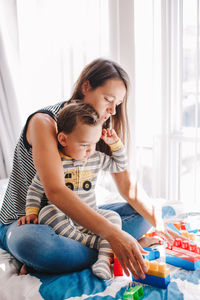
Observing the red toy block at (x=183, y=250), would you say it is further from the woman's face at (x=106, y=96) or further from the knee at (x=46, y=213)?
the woman's face at (x=106, y=96)

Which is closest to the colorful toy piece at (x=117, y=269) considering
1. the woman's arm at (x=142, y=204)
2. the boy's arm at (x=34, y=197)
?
the woman's arm at (x=142, y=204)

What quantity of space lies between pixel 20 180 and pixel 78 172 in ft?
0.89

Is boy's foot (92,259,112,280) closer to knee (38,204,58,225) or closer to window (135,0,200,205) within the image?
knee (38,204,58,225)

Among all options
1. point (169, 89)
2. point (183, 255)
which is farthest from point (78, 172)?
point (169, 89)

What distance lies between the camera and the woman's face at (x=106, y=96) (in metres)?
1.49

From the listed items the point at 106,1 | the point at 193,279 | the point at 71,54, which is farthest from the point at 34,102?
the point at 193,279

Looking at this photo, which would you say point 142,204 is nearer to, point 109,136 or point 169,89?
point 109,136

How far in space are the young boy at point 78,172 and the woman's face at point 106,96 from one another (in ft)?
0.23

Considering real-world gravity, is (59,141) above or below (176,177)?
above

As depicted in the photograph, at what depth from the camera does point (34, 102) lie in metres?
3.02

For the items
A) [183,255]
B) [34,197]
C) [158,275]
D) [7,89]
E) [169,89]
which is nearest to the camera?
[158,275]

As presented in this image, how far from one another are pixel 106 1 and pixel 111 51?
34 cm

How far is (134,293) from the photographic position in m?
1.08

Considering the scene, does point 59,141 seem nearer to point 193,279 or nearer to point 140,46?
point 193,279
